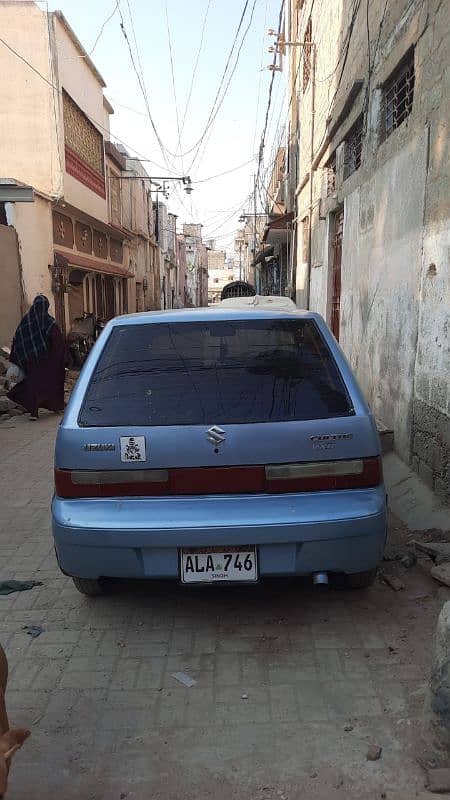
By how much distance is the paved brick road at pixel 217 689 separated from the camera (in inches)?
81.5

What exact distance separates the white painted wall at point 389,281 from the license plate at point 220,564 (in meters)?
2.67

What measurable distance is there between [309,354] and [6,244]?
978cm

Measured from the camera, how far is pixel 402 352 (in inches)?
206

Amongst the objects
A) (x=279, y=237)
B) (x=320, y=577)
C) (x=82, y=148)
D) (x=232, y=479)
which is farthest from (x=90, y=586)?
(x=279, y=237)

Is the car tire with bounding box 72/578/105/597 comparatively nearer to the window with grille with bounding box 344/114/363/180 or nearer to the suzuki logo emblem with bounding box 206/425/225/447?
the suzuki logo emblem with bounding box 206/425/225/447

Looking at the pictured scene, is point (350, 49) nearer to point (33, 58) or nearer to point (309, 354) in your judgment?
point (309, 354)

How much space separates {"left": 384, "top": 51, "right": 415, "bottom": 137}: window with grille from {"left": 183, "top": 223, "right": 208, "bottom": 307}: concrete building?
49.4m

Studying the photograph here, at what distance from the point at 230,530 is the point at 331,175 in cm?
922

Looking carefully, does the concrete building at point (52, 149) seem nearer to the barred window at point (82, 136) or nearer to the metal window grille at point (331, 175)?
the barred window at point (82, 136)

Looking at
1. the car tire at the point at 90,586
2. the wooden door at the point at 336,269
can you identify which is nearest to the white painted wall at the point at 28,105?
the wooden door at the point at 336,269

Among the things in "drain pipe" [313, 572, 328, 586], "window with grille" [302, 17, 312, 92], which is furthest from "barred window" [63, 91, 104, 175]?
"drain pipe" [313, 572, 328, 586]

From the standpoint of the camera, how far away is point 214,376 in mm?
2986

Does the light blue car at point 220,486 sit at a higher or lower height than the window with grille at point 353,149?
lower

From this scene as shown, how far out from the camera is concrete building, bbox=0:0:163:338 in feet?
40.2
